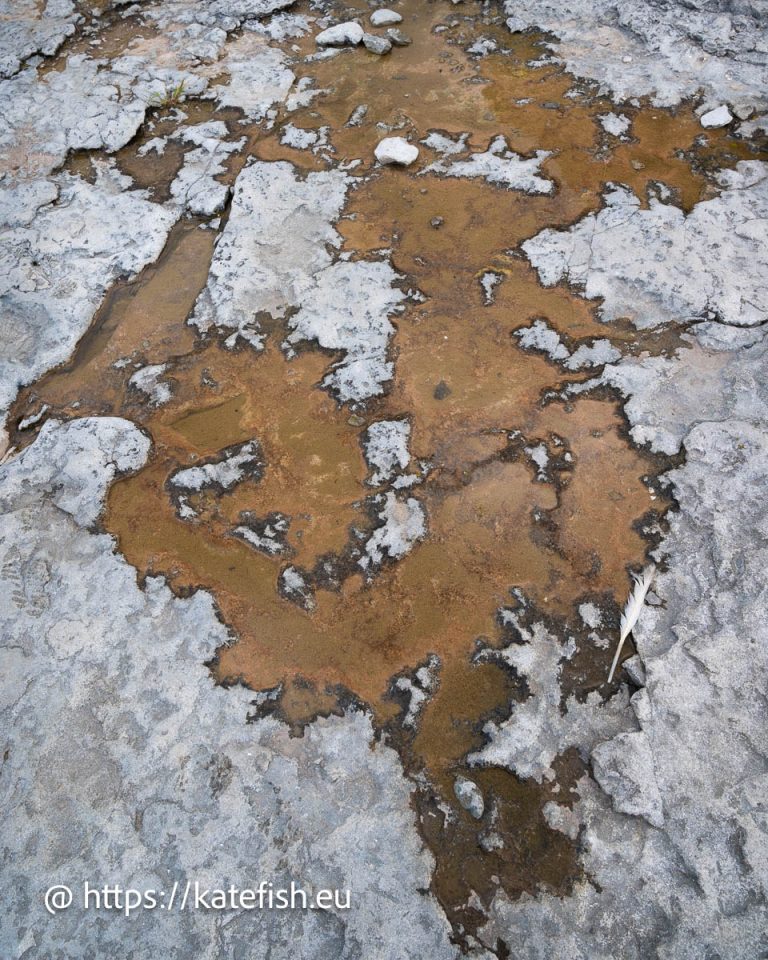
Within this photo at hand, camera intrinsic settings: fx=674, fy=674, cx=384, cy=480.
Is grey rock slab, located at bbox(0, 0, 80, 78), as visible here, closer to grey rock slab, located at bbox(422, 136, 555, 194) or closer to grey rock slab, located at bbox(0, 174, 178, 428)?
grey rock slab, located at bbox(0, 174, 178, 428)

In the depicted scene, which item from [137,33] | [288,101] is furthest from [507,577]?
[137,33]

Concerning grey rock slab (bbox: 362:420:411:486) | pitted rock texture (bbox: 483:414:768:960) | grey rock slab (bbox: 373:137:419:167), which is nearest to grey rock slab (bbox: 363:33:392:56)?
grey rock slab (bbox: 373:137:419:167)

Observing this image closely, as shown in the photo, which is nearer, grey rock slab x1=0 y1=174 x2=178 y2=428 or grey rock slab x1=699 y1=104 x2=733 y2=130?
grey rock slab x1=0 y1=174 x2=178 y2=428

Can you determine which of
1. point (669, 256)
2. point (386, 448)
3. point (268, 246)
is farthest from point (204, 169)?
point (669, 256)

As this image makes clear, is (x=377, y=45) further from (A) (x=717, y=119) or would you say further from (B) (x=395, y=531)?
(B) (x=395, y=531)

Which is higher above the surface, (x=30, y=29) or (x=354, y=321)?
(x=30, y=29)

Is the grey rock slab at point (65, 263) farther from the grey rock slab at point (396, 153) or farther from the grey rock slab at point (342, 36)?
the grey rock slab at point (342, 36)
